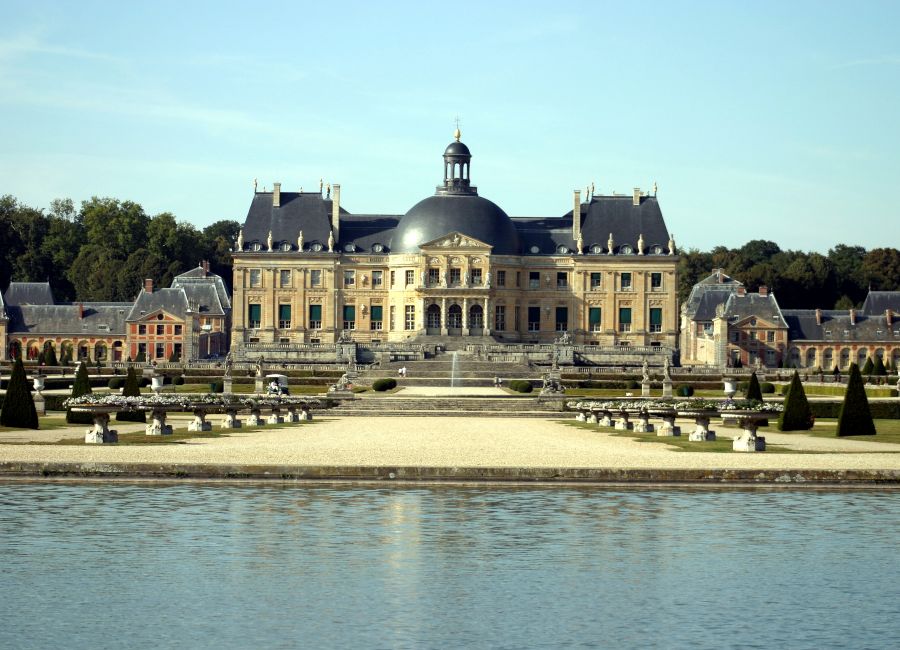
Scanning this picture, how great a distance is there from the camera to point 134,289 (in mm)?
107375

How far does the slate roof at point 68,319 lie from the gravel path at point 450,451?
56.4 metres

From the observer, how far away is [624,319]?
93.9 m

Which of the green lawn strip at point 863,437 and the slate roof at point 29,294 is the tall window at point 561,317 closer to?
the slate roof at point 29,294

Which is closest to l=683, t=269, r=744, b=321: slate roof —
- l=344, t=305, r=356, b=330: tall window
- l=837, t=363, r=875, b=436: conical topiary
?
l=344, t=305, r=356, b=330: tall window

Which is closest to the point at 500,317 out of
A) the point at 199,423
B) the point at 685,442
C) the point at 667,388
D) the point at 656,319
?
the point at 656,319

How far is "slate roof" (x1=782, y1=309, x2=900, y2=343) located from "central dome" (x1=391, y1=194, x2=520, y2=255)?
60.1ft

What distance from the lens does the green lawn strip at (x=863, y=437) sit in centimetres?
3644

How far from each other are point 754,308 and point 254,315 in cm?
3115

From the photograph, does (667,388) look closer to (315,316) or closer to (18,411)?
(18,411)

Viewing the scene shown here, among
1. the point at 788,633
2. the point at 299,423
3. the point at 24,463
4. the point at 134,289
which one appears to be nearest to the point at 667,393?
the point at 299,423

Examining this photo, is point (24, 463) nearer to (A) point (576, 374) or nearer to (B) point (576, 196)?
(A) point (576, 374)

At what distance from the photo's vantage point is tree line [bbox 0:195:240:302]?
108 metres

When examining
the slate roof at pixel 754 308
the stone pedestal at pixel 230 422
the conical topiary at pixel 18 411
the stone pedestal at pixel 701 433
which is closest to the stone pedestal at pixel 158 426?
the conical topiary at pixel 18 411

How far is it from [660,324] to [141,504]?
2888 inches
